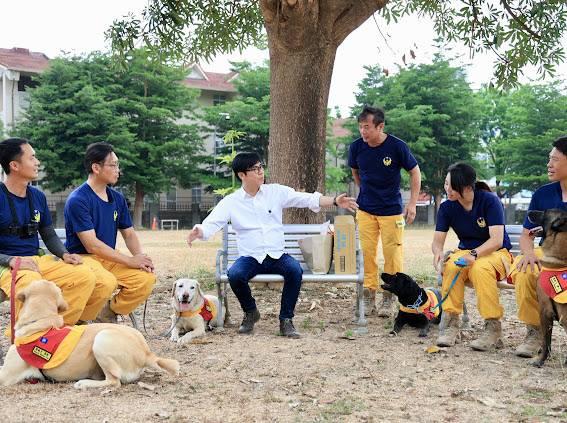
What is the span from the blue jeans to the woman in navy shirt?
1.26 metres

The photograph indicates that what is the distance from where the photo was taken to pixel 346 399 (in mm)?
4117

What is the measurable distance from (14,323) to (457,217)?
361cm

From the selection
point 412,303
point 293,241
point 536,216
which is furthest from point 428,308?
point 293,241

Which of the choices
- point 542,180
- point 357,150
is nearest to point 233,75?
point 542,180

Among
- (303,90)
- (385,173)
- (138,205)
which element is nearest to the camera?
(385,173)

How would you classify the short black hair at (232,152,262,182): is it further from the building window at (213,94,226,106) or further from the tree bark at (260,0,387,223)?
the building window at (213,94,226,106)

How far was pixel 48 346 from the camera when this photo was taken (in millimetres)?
4238

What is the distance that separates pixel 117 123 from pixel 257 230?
30.2 metres

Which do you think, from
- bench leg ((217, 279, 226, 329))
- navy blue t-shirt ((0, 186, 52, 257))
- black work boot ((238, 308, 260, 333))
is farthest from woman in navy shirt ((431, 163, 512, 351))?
navy blue t-shirt ((0, 186, 52, 257))

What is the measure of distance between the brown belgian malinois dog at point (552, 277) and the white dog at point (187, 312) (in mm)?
2790

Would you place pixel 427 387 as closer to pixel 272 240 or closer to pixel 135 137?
pixel 272 240

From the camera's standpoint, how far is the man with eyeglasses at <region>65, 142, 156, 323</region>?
18.0ft

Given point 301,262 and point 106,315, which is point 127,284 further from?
point 301,262

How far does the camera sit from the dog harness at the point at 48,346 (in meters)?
4.21
